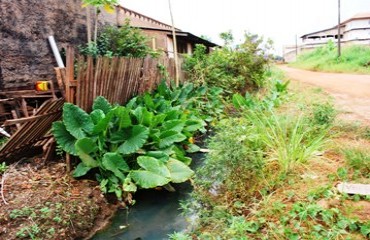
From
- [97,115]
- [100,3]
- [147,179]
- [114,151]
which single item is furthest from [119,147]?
[100,3]

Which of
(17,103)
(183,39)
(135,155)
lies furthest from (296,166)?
(183,39)

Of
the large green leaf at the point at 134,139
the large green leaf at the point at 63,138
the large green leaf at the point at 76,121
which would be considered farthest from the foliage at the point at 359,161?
the large green leaf at the point at 63,138

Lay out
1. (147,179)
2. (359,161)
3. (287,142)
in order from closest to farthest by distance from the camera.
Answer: (359,161) < (287,142) < (147,179)

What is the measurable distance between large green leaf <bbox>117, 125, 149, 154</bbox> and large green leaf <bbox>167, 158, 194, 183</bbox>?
61 centimetres

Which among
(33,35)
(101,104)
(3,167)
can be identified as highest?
(33,35)

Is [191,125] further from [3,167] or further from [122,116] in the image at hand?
[3,167]

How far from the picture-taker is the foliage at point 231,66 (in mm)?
10578

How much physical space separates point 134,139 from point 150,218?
1.21 meters

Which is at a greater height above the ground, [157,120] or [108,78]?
[108,78]

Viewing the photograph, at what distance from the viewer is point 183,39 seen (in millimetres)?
14305

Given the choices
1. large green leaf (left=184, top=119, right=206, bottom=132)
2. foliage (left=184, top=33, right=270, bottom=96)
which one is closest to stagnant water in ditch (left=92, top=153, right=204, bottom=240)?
large green leaf (left=184, top=119, right=206, bottom=132)

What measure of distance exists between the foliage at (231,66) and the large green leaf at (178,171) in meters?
5.40

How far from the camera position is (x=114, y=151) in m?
5.03

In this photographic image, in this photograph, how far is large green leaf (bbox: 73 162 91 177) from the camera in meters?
Answer: 4.78
